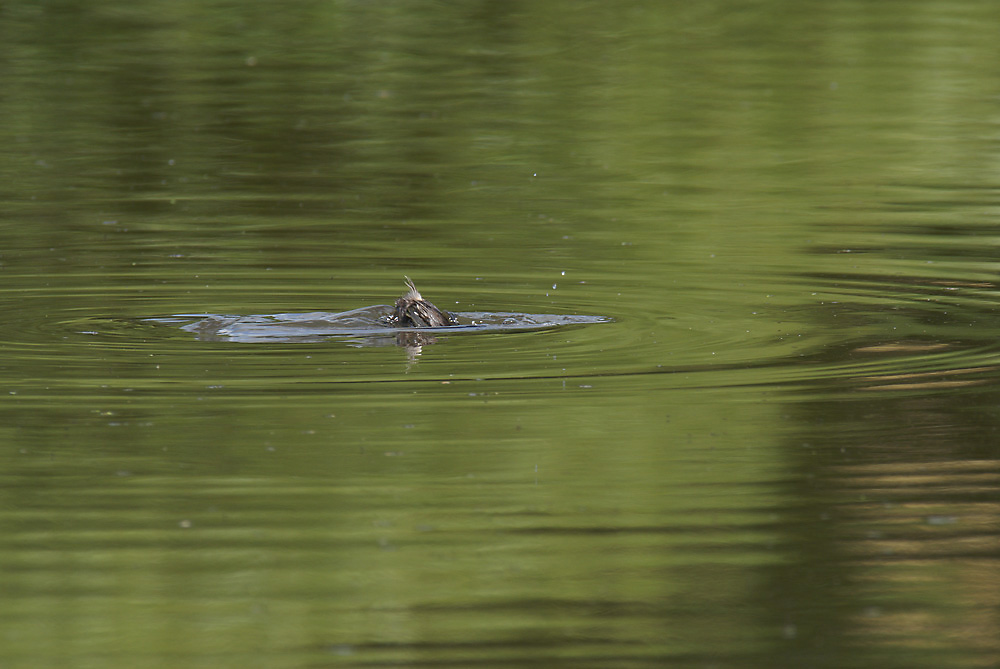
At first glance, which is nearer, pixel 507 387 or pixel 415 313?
pixel 507 387

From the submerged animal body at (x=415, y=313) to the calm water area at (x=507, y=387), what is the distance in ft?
A: 0.49

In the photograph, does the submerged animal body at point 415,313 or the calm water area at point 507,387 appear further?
the submerged animal body at point 415,313

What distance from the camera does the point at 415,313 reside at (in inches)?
445

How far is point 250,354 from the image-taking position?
10.7 metres

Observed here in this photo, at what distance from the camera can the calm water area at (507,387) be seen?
6.16m

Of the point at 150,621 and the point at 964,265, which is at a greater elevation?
the point at 150,621

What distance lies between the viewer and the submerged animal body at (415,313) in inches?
443

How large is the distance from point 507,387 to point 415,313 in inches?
67.9

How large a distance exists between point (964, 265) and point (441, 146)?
28.7ft

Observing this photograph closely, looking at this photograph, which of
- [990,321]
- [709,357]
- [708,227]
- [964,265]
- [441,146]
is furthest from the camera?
[441,146]

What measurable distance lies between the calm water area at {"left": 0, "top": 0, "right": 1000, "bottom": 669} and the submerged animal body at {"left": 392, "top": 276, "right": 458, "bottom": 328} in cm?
15

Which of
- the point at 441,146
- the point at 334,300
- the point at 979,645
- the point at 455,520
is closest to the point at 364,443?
the point at 455,520

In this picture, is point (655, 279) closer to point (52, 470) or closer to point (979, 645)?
point (52, 470)

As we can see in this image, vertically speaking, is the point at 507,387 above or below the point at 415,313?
above
